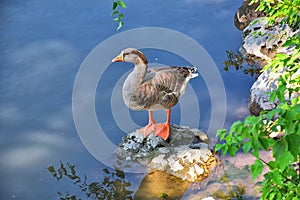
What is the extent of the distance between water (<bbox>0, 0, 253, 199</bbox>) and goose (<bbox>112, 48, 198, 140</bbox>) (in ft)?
2.22

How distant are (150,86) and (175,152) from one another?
878mm

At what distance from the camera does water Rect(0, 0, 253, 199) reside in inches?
197

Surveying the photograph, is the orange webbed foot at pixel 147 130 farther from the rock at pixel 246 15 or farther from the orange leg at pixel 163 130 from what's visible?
the rock at pixel 246 15

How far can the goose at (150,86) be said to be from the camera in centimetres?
477

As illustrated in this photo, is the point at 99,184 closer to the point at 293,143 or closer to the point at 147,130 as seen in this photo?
the point at 147,130

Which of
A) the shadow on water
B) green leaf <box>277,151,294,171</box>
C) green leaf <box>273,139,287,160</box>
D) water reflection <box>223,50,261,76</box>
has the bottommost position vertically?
green leaf <box>277,151,294,171</box>

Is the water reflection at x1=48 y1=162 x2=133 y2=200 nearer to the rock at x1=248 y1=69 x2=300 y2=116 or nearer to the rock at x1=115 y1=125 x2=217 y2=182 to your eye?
the rock at x1=115 y1=125 x2=217 y2=182

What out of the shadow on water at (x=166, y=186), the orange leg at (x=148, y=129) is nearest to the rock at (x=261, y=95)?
the shadow on water at (x=166, y=186)

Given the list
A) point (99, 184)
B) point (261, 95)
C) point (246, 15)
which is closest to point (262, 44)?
point (246, 15)

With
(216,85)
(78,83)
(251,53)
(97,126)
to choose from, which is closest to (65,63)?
(78,83)

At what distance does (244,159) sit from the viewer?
16.1ft

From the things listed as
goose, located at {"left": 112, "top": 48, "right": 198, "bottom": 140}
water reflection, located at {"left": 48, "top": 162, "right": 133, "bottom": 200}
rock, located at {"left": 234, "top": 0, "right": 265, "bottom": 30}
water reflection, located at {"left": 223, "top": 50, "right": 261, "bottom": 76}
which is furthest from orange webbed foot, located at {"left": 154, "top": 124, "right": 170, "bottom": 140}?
rock, located at {"left": 234, "top": 0, "right": 265, "bottom": 30}

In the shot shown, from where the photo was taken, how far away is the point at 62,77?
6395mm

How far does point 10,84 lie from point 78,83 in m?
1.08
